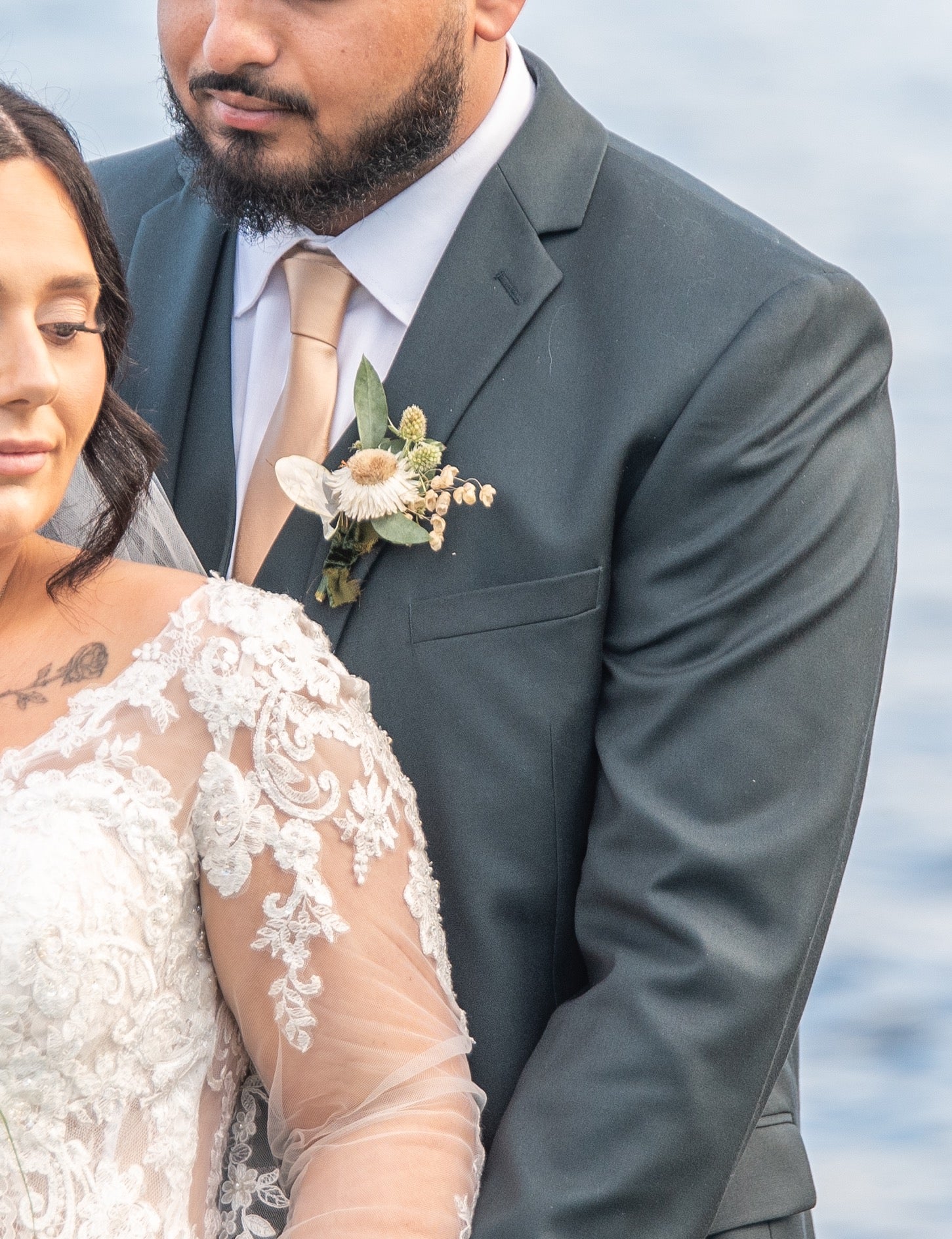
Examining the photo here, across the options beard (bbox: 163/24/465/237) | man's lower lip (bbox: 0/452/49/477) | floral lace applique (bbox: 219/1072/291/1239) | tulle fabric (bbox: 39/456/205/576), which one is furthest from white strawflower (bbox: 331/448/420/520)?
floral lace applique (bbox: 219/1072/291/1239)

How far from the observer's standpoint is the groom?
7.16 ft

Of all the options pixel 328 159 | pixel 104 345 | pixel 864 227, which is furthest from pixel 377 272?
pixel 864 227

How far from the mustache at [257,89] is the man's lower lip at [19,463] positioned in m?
0.58

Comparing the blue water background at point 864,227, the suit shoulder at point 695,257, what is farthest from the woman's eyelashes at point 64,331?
the blue water background at point 864,227

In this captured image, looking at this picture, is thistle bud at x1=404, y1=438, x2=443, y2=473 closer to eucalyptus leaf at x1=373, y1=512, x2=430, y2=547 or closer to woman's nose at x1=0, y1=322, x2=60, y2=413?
eucalyptus leaf at x1=373, y1=512, x2=430, y2=547

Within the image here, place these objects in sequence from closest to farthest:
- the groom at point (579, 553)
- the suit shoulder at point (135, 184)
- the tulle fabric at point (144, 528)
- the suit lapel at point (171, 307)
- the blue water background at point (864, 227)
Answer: the groom at point (579, 553) → the tulle fabric at point (144, 528) → the suit lapel at point (171, 307) → the suit shoulder at point (135, 184) → the blue water background at point (864, 227)

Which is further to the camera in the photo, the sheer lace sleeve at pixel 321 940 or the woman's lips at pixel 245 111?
the woman's lips at pixel 245 111

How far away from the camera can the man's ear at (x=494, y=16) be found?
8.11ft

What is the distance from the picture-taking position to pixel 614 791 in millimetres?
2246

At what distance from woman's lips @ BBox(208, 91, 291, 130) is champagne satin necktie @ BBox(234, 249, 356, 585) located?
212mm

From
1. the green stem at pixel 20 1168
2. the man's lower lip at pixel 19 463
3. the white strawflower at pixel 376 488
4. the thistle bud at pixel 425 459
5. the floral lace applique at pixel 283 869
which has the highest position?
the man's lower lip at pixel 19 463

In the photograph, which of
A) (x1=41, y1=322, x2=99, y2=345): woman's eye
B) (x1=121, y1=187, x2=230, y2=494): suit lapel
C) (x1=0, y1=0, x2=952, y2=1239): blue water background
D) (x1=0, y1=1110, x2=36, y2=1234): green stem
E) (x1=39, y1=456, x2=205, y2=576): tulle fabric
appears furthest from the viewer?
(x1=0, y1=0, x2=952, y2=1239): blue water background

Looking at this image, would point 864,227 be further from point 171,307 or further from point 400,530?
point 400,530

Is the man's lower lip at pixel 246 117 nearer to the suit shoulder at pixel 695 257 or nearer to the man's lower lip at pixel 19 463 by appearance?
the suit shoulder at pixel 695 257
